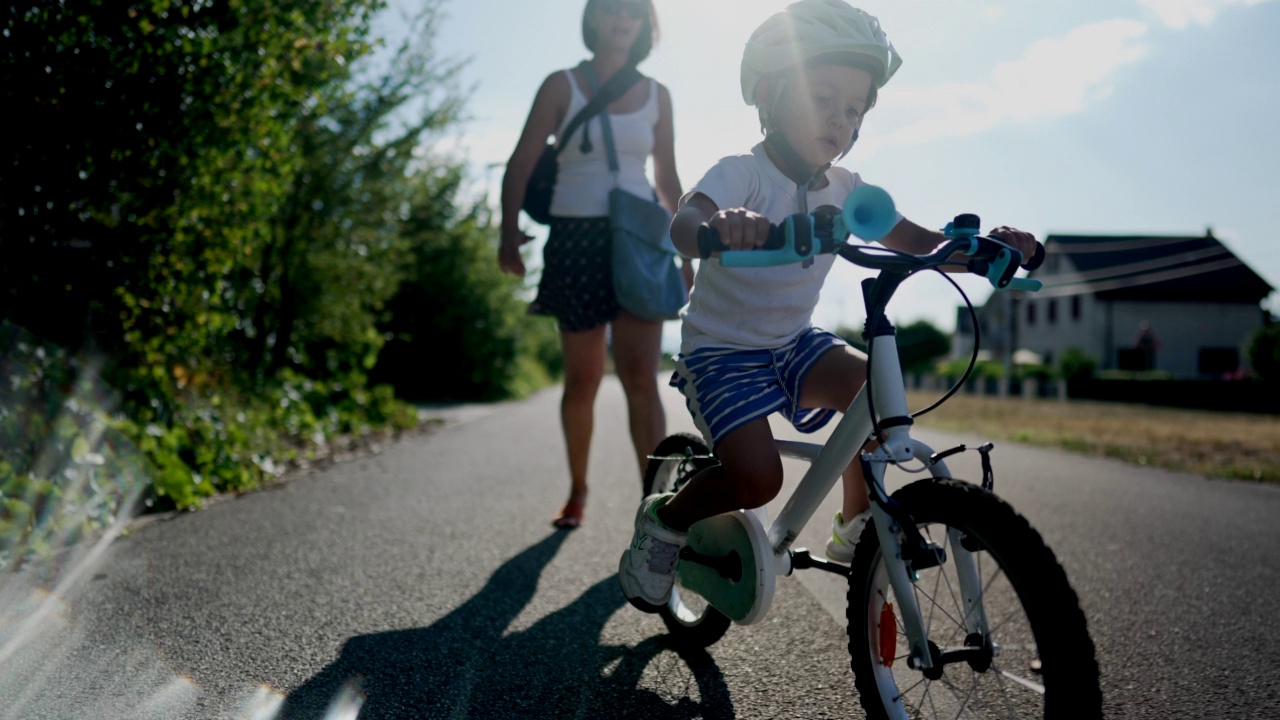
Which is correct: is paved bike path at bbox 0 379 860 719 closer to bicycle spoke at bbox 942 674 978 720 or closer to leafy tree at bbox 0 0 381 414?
bicycle spoke at bbox 942 674 978 720

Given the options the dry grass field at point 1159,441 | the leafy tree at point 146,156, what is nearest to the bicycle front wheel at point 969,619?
the leafy tree at point 146,156

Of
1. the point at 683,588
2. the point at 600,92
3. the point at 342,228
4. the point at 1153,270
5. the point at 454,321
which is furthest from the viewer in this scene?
the point at 1153,270

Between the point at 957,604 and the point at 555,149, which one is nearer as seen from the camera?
the point at 957,604

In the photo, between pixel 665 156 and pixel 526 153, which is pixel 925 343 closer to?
pixel 665 156

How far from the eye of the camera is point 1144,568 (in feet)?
12.9

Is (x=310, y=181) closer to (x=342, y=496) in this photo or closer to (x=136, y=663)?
(x=342, y=496)

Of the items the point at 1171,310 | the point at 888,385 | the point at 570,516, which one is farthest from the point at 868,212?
the point at 1171,310

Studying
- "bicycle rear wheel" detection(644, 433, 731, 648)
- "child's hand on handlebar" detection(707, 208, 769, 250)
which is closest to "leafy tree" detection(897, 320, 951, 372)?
"bicycle rear wheel" detection(644, 433, 731, 648)

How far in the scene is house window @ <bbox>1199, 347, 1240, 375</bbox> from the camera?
43.4 meters

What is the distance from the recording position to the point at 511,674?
2545 mm

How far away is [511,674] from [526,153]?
2.33 meters

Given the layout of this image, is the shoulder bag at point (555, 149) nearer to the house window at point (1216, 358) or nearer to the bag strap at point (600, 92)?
the bag strap at point (600, 92)

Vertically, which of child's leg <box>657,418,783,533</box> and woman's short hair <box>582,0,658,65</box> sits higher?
woman's short hair <box>582,0,658,65</box>

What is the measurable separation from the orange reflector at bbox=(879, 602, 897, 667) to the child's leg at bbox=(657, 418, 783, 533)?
421mm
